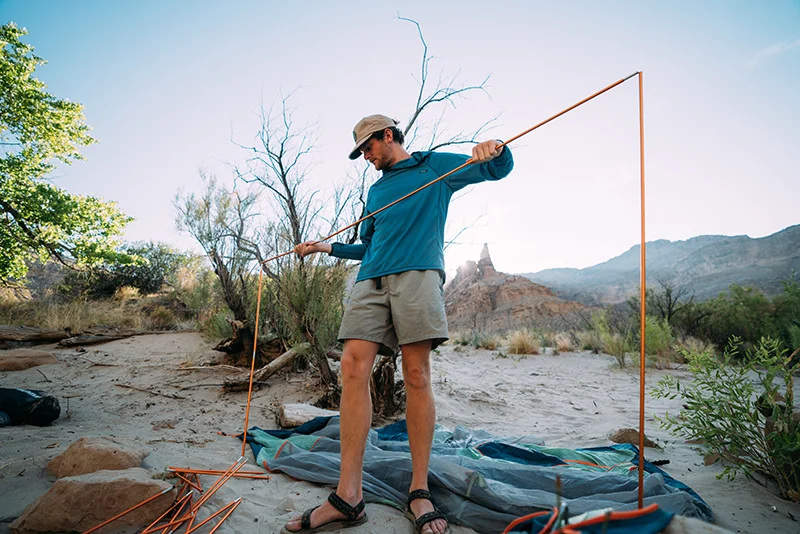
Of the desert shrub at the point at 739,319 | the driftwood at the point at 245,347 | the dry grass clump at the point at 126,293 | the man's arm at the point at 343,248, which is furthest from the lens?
the dry grass clump at the point at 126,293

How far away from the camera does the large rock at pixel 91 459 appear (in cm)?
188

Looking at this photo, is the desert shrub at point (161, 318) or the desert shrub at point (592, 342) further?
the desert shrub at point (161, 318)

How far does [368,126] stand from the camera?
6.72 feet

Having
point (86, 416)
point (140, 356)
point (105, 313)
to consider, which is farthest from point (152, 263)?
point (86, 416)

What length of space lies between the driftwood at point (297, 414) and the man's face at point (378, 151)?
7.20ft

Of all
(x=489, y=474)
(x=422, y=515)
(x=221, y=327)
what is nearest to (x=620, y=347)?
(x=489, y=474)

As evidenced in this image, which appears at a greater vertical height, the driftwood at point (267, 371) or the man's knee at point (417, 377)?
the man's knee at point (417, 377)

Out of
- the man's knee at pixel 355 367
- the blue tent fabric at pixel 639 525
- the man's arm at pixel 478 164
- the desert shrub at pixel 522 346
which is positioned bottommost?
the desert shrub at pixel 522 346

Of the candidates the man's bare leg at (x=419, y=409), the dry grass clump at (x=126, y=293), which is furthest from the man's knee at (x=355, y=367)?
the dry grass clump at (x=126, y=293)

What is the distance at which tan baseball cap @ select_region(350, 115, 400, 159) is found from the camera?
6.66 feet

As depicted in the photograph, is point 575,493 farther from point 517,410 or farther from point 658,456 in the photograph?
point 517,410

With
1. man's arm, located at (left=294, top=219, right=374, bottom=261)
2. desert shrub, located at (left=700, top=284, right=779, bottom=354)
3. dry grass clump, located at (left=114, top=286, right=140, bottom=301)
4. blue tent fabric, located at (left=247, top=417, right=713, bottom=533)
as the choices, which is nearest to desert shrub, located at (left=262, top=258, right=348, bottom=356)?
blue tent fabric, located at (left=247, top=417, right=713, bottom=533)

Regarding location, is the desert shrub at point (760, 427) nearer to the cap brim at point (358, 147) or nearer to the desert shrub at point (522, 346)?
the cap brim at point (358, 147)

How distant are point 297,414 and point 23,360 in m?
4.24
